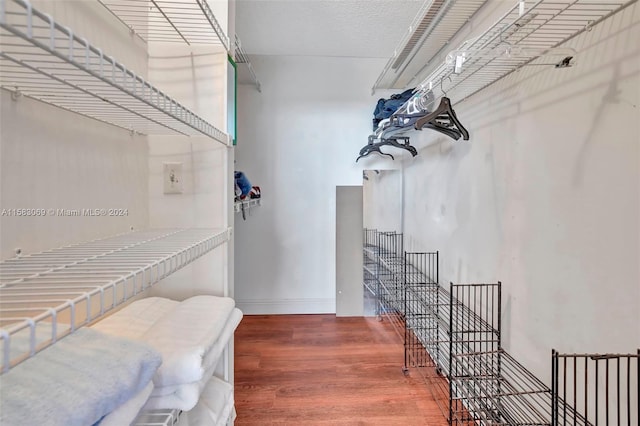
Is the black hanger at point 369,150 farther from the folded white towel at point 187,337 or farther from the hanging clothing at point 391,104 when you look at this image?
the folded white towel at point 187,337

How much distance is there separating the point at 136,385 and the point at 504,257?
1.49 m

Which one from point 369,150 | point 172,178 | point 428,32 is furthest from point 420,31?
point 172,178

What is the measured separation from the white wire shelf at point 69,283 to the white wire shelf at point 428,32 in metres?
1.63

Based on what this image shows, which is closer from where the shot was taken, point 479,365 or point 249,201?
point 479,365

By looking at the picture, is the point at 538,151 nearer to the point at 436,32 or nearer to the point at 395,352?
the point at 436,32

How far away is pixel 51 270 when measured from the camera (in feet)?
1.86

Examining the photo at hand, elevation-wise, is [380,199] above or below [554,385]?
above

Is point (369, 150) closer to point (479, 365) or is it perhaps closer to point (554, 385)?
point (479, 365)

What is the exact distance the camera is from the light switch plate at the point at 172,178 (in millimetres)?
1234

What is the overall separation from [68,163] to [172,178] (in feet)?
1.39

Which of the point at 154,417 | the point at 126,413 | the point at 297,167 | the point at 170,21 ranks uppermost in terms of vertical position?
the point at 170,21

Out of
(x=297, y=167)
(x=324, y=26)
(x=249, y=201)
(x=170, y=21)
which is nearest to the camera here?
(x=170, y=21)

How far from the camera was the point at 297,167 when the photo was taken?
2986 millimetres

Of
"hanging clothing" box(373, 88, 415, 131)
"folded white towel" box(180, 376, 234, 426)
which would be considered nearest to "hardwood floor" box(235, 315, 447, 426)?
"folded white towel" box(180, 376, 234, 426)
